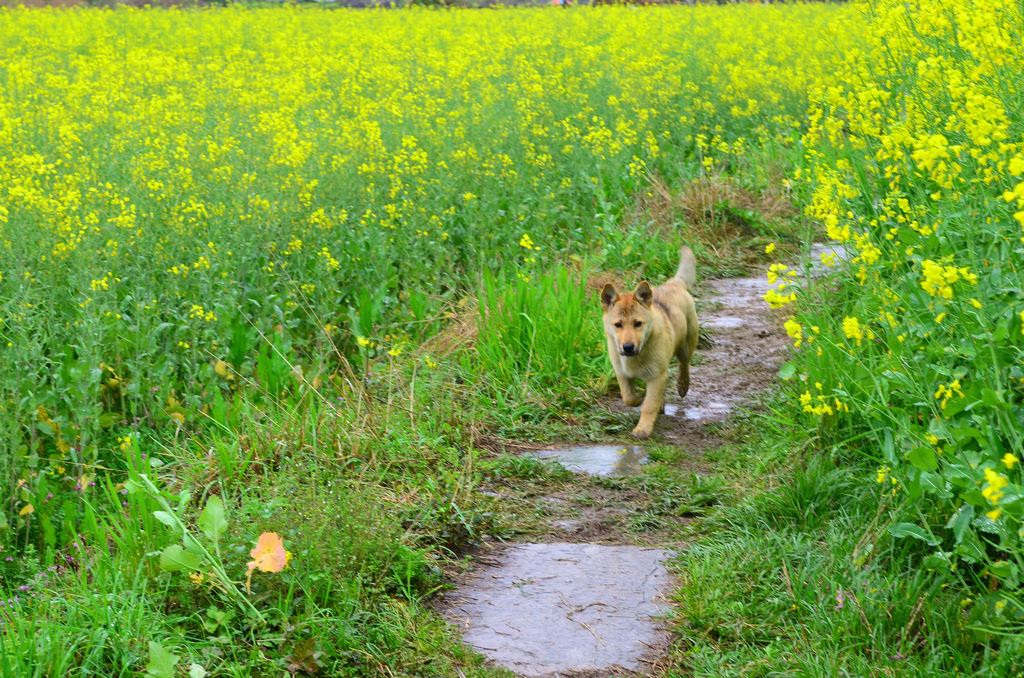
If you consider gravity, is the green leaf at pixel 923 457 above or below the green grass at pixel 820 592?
above

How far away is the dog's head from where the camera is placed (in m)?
5.11

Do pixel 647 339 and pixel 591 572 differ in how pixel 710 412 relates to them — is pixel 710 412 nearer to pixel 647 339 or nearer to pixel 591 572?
pixel 647 339

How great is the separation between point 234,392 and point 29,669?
320cm

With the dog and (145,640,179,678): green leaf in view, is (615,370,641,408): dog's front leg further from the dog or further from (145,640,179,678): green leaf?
(145,640,179,678): green leaf

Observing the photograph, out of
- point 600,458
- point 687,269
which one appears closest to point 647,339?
point 600,458

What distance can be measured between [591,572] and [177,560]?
1.36 metres

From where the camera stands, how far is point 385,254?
23.3ft

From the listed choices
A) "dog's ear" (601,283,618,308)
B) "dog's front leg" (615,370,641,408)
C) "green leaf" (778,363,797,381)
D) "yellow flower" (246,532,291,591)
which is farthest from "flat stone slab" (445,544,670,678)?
"dog's ear" (601,283,618,308)

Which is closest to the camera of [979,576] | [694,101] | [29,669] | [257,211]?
[29,669]

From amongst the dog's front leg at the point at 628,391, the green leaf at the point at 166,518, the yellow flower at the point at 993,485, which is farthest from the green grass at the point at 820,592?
the green leaf at the point at 166,518

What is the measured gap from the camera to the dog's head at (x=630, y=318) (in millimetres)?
5111

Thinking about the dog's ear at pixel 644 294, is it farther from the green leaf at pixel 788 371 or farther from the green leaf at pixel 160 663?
the green leaf at pixel 160 663

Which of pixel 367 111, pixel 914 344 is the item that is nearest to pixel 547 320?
pixel 914 344

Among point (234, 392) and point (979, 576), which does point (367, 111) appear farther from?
point (979, 576)
